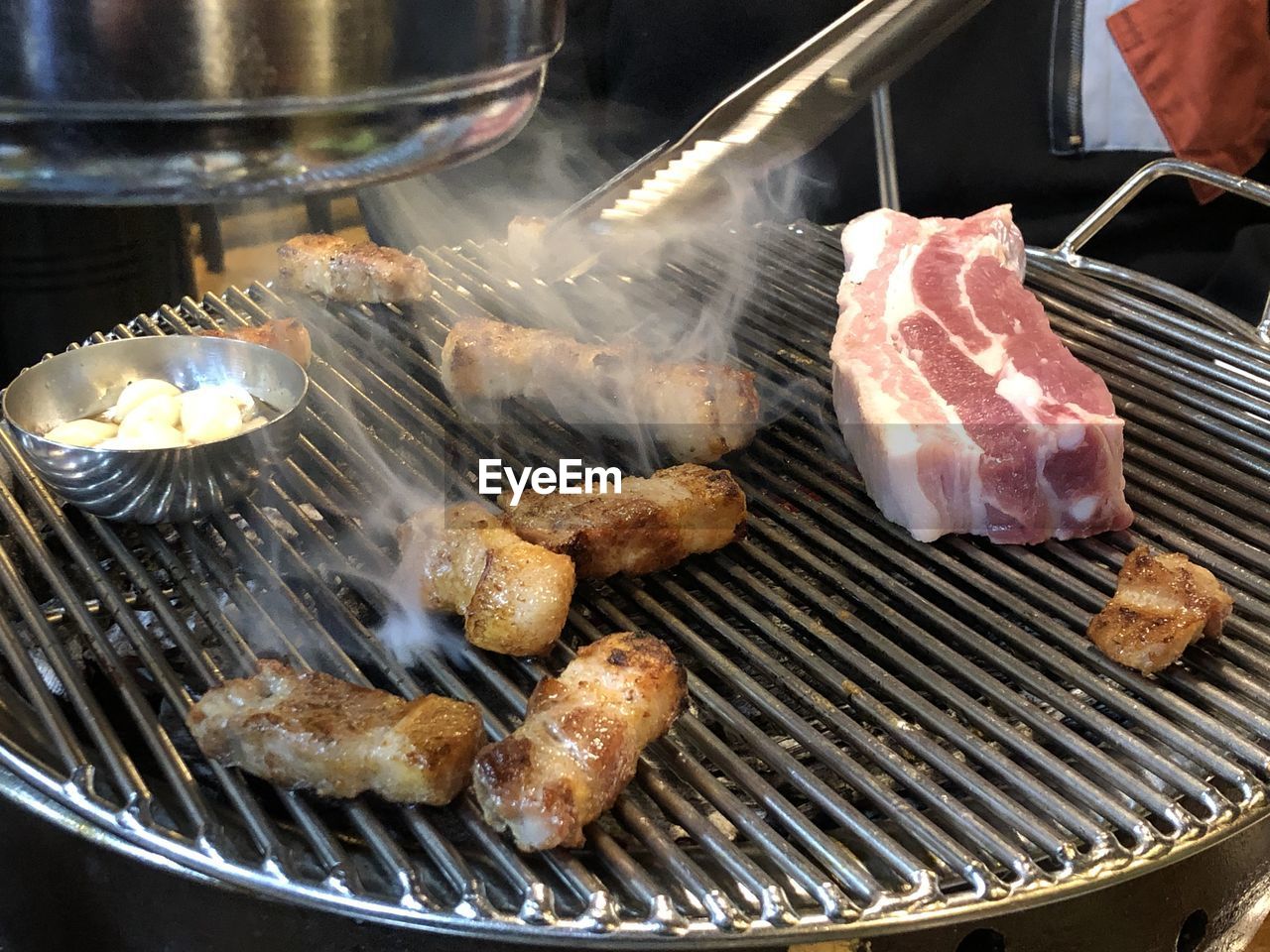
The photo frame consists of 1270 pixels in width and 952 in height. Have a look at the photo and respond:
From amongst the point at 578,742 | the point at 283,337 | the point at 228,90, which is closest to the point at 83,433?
the point at 283,337

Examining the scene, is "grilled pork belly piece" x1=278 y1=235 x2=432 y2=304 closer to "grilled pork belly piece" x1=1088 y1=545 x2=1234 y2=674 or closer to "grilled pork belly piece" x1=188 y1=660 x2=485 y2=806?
"grilled pork belly piece" x1=188 y1=660 x2=485 y2=806

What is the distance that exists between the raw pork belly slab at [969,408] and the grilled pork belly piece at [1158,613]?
0.26 m

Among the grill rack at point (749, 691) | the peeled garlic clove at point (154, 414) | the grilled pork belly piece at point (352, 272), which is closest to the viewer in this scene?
the grill rack at point (749, 691)

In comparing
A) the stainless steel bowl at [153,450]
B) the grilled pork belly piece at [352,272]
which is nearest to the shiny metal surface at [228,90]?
the stainless steel bowl at [153,450]

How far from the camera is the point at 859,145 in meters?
4.68

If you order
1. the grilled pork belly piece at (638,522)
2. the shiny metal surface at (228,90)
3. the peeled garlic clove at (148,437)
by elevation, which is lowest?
the grilled pork belly piece at (638,522)

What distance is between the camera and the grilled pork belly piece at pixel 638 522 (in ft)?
7.16

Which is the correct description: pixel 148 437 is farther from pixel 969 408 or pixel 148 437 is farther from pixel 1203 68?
pixel 1203 68

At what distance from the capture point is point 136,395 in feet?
7.99

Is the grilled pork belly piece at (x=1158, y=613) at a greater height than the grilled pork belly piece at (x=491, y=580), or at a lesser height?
lesser

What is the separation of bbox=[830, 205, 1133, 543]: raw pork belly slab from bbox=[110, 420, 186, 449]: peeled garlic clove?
141cm

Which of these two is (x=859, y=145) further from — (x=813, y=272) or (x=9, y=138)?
(x=9, y=138)

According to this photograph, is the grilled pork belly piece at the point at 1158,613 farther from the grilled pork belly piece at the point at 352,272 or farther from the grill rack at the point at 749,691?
the grilled pork belly piece at the point at 352,272

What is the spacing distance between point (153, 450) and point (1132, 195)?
8.72 ft
